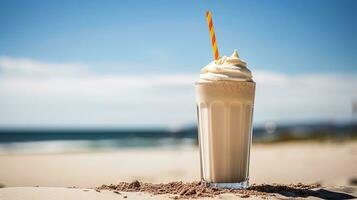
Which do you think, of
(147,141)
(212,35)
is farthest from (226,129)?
(147,141)

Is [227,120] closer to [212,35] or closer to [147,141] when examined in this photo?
[212,35]

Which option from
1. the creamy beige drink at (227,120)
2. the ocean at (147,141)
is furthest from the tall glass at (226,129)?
the ocean at (147,141)

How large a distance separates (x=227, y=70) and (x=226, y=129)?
451 mm

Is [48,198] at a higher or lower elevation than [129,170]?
higher

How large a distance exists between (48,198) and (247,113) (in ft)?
5.20

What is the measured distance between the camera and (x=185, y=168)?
9.10 meters

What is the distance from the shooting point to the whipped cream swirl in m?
3.48

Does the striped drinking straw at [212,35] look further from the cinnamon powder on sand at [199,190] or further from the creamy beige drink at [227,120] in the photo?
the cinnamon powder on sand at [199,190]

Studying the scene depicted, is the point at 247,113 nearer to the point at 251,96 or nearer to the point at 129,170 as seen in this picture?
the point at 251,96

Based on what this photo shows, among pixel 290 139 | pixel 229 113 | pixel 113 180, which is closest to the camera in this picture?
pixel 229 113

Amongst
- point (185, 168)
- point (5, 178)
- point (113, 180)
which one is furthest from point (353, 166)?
point (5, 178)

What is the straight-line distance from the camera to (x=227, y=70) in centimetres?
348

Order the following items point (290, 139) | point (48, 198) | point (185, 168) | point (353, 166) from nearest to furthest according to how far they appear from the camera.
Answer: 1. point (48, 198)
2. point (353, 166)
3. point (185, 168)
4. point (290, 139)

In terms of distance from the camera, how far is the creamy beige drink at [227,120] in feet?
11.4
